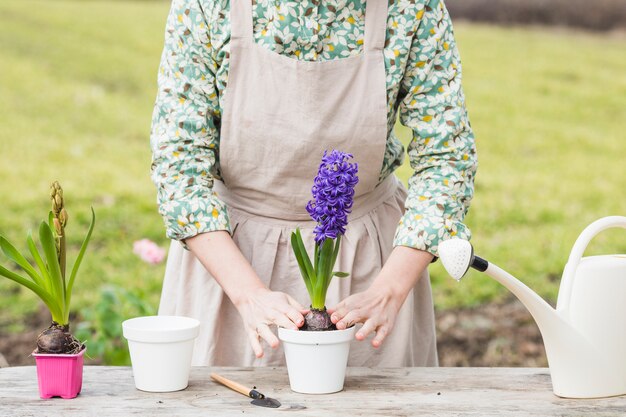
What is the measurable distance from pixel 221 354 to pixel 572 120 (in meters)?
4.75

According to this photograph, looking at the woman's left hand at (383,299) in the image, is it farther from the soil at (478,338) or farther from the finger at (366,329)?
the soil at (478,338)

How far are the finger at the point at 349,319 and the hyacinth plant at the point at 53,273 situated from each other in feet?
1.46

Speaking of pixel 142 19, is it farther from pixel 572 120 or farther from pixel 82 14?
pixel 572 120

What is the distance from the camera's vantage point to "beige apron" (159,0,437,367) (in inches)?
74.4

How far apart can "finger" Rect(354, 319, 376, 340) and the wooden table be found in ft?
0.31

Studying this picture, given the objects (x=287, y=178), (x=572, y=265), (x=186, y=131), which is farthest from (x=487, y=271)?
(x=186, y=131)

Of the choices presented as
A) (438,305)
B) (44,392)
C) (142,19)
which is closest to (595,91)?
(438,305)

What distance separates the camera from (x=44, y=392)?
1.57 metres

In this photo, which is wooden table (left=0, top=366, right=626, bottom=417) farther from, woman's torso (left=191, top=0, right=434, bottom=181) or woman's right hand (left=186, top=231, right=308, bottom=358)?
woman's torso (left=191, top=0, right=434, bottom=181)

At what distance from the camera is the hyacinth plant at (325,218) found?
1.53 metres

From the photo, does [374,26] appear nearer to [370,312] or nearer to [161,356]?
[370,312]

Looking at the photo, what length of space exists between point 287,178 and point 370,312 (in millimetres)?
385

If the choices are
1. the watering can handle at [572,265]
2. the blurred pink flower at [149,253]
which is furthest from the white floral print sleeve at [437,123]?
the blurred pink flower at [149,253]

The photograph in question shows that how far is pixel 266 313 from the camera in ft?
5.45
